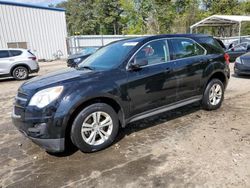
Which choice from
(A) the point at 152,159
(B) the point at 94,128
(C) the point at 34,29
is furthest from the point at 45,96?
(C) the point at 34,29

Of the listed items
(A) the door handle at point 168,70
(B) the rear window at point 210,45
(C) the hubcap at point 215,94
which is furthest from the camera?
(C) the hubcap at point 215,94

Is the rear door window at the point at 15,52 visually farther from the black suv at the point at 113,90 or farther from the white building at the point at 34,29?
the white building at the point at 34,29

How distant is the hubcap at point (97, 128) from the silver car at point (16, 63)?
995cm

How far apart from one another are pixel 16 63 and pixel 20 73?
21.7 inches

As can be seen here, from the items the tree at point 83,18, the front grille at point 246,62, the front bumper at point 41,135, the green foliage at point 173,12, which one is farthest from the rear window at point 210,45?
the tree at point 83,18

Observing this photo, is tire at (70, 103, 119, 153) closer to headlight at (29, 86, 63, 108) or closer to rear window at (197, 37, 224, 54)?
headlight at (29, 86, 63, 108)

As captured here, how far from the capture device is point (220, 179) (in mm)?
3043

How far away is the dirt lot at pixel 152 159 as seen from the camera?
123 inches

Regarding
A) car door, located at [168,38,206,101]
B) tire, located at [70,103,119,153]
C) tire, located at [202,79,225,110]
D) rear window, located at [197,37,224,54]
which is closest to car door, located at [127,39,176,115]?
car door, located at [168,38,206,101]

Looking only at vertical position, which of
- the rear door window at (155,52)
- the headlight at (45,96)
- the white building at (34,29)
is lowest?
the headlight at (45,96)

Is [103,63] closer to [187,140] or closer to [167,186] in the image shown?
[187,140]

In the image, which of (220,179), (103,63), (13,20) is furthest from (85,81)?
(13,20)

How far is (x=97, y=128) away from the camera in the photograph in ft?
12.8

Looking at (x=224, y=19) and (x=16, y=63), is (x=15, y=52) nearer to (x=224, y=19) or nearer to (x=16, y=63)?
A: (x=16, y=63)
